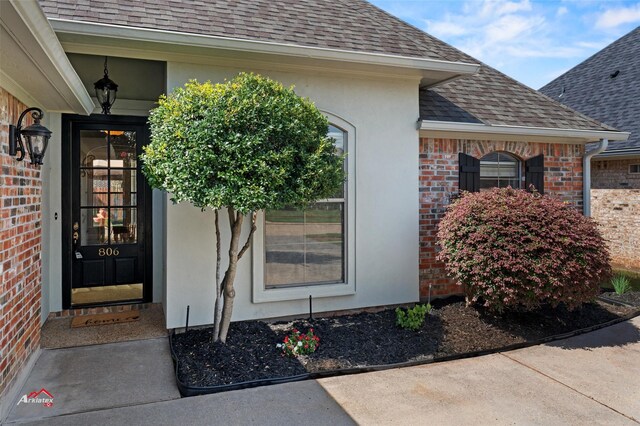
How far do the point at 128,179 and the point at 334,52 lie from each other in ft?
10.3

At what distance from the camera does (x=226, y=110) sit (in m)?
3.96

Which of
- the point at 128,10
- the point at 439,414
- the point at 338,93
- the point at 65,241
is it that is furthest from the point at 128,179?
the point at 439,414

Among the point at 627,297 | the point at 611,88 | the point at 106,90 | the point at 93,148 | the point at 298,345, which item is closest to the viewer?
the point at 298,345

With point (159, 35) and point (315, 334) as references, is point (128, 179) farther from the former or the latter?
point (315, 334)

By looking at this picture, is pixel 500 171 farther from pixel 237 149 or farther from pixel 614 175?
pixel 614 175

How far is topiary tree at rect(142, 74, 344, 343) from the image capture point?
3.88m

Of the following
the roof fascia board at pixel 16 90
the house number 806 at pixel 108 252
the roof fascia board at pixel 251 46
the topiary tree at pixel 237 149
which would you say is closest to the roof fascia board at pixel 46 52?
the roof fascia board at pixel 16 90

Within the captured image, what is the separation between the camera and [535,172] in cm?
673

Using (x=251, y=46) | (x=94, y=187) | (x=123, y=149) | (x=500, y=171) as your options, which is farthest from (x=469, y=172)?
(x=94, y=187)

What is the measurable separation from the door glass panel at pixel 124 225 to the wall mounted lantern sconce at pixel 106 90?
130 cm

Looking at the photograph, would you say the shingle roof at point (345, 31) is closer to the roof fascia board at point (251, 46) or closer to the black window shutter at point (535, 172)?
the roof fascia board at point (251, 46)

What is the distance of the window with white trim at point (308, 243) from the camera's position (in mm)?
5195

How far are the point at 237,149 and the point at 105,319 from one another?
3.00m

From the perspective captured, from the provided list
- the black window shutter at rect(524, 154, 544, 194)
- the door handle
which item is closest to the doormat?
the door handle
